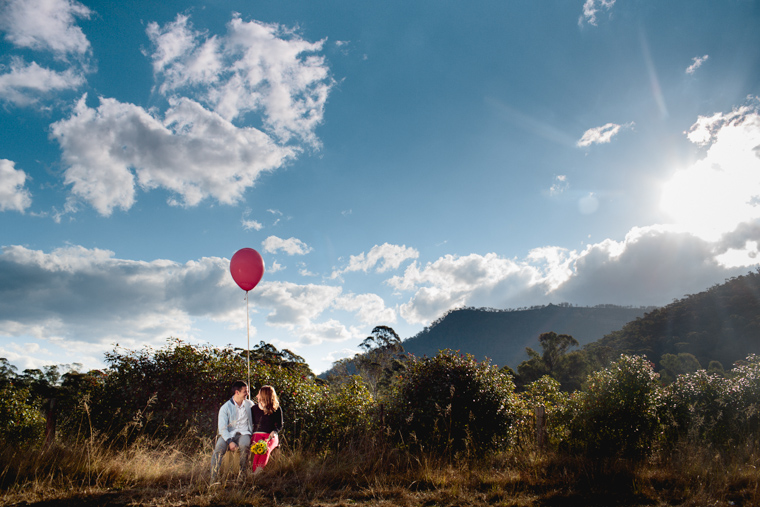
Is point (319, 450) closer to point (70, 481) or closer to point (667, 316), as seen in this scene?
point (70, 481)

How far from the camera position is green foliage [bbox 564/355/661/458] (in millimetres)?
6441

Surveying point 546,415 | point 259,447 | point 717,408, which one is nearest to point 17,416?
point 259,447

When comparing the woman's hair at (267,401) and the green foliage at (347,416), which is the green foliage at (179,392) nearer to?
the green foliage at (347,416)

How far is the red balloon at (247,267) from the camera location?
767 cm

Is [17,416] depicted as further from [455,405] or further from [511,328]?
[511,328]

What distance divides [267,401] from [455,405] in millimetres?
3107

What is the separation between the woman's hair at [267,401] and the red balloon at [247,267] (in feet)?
8.25

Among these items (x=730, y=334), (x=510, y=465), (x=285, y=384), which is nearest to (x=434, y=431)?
(x=510, y=465)

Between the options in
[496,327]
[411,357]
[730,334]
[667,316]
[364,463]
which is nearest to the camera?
[364,463]

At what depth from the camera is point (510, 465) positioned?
18.1 feet

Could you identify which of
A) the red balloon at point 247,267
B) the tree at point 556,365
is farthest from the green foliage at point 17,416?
the tree at point 556,365

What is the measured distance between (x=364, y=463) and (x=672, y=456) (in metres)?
4.58

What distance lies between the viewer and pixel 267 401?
589cm

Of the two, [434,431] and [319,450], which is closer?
[434,431]
